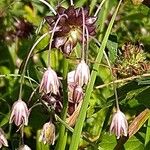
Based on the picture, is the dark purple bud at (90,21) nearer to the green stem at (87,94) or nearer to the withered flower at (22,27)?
the green stem at (87,94)

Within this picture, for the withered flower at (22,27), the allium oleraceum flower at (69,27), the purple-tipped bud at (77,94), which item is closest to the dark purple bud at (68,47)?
the allium oleraceum flower at (69,27)

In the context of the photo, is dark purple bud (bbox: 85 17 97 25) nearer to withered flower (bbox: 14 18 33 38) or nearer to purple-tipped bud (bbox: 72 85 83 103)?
purple-tipped bud (bbox: 72 85 83 103)

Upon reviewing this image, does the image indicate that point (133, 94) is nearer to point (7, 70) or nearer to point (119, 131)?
point (119, 131)

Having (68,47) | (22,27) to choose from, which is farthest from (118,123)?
(22,27)

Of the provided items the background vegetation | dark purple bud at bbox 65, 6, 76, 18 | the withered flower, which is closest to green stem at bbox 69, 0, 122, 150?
the background vegetation

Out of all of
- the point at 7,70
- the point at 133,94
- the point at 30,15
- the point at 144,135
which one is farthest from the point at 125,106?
the point at 30,15

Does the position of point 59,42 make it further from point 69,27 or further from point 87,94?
point 87,94
